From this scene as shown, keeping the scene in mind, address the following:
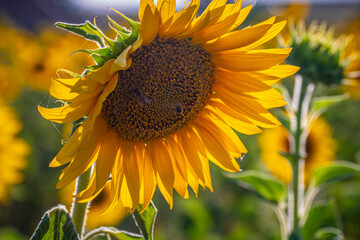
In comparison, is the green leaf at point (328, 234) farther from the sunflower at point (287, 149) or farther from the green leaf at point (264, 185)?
the sunflower at point (287, 149)

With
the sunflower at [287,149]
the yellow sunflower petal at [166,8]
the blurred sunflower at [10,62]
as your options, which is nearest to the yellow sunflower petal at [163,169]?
the yellow sunflower petal at [166,8]

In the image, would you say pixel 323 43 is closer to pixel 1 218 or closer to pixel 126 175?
pixel 126 175

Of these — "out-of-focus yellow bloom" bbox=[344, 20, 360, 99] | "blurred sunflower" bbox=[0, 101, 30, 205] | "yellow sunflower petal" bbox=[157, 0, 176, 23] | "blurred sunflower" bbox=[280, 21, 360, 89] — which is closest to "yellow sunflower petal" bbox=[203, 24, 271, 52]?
"yellow sunflower petal" bbox=[157, 0, 176, 23]

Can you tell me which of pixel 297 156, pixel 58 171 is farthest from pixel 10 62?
pixel 297 156

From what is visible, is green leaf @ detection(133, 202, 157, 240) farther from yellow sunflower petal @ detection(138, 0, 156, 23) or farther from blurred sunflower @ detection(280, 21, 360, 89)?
blurred sunflower @ detection(280, 21, 360, 89)

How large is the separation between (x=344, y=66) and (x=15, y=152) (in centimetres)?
199

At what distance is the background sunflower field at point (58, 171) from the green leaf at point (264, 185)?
1.81 ft

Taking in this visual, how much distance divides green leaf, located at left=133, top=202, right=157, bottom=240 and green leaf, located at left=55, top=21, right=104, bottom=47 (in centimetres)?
48

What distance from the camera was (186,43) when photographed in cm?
118

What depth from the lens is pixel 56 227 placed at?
3.51 feet

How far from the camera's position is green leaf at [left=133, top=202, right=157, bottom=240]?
107 centimetres

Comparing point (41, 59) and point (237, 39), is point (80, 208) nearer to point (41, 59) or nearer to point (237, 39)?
point (237, 39)

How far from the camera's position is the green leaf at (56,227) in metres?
1.04

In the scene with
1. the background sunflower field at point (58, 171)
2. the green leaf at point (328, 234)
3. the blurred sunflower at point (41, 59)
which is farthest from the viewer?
the blurred sunflower at point (41, 59)
